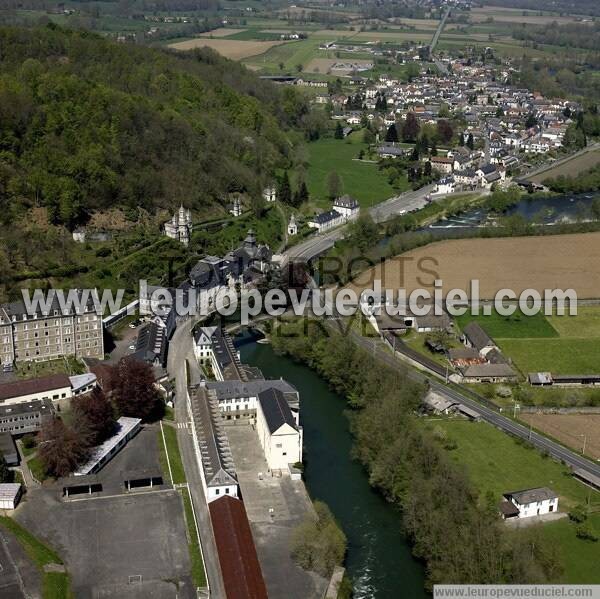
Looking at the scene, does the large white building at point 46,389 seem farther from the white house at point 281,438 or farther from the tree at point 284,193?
the tree at point 284,193

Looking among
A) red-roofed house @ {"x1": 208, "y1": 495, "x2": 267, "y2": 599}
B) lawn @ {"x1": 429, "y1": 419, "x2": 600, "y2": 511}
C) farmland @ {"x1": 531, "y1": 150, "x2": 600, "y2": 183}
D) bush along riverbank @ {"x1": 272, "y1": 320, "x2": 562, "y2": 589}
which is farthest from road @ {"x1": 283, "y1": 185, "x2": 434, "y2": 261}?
red-roofed house @ {"x1": 208, "y1": 495, "x2": 267, "y2": 599}

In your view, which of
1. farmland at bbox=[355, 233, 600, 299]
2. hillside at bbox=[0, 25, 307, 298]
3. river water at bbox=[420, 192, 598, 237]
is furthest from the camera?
river water at bbox=[420, 192, 598, 237]

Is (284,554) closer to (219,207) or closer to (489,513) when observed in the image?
(489,513)

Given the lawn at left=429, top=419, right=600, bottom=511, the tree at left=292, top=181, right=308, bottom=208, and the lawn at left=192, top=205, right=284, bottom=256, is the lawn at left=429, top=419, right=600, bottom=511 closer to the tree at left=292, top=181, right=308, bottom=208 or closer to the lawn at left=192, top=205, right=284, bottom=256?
the lawn at left=192, top=205, right=284, bottom=256

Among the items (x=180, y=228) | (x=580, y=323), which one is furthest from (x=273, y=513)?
(x=180, y=228)

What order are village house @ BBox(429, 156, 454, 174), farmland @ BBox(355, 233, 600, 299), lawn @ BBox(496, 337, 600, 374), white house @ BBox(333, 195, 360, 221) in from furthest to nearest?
village house @ BBox(429, 156, 454, 174) < white house @ BBox(333, 195, 360, 221) < farmland @ BBox(355, 233, 600, 299) < lawn @ BBox(496, 337, 600, 374)

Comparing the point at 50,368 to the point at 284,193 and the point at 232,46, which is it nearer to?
the point at 284,193
